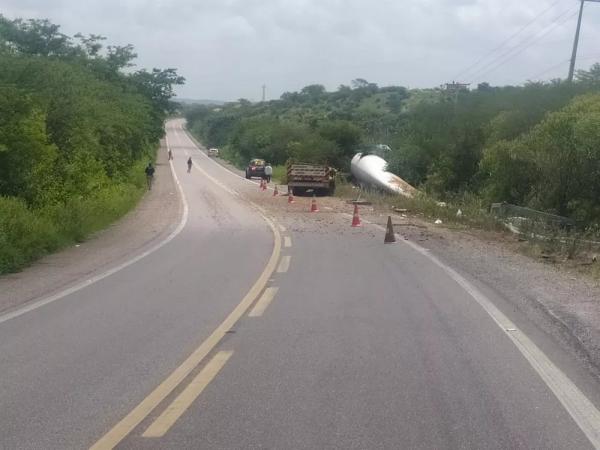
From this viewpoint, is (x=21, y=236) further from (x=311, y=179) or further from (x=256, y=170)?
(x=256, y=170)

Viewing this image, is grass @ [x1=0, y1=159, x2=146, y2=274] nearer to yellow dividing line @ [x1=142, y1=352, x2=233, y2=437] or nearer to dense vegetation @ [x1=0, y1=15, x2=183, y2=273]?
dense vegetation @ [x1=0, y1=15, x2=183, y2=273]

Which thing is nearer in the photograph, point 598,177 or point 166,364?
point 166,364

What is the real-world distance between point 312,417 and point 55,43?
5018 cm

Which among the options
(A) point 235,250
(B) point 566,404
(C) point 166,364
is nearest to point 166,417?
(C) point 166,364

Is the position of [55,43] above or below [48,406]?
above

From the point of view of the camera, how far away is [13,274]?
14.7 meters

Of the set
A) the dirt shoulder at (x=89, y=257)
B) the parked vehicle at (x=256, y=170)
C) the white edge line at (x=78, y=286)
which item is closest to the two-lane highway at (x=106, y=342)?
the white edge line at (x=78, y=286)

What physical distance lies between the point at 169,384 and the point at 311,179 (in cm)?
3676

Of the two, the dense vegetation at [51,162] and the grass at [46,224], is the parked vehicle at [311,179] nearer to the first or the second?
the dense vegetation at [51,162]

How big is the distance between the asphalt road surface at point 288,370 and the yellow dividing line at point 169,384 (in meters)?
0.02

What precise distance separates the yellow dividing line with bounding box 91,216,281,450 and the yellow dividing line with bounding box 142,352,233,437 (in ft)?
0.41

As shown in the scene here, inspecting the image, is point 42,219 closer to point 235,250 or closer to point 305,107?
point 235,250

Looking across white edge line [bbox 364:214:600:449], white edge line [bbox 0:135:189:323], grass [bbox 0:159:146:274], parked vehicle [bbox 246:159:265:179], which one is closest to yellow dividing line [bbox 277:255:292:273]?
white edge line [bbox 0:135:189:323]

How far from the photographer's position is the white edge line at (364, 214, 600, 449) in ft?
18.8
